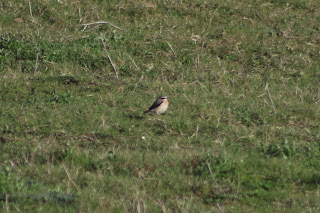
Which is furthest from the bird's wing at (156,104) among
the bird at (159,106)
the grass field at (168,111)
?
the grass field at (168,111)

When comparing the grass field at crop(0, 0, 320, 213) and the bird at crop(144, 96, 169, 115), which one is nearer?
the grass field at crop(0, 0, 320, 213)

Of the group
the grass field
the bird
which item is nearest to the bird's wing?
the bird

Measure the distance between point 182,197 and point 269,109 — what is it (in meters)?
3.81

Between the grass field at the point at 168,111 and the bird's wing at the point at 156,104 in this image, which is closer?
the grass field at the point at 168,111

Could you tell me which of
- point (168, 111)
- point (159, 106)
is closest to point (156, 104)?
point (159, 106)

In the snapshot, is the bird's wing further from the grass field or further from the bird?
the grass field

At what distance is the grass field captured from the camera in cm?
765

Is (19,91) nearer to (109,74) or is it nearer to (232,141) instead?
(109,74)

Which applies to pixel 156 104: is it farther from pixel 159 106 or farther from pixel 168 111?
pixel 168 111

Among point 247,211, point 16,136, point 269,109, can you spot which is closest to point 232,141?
point 269,109

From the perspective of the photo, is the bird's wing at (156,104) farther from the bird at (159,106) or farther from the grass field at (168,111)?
the grass field at (168,111)

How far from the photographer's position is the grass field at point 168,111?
7648 mm

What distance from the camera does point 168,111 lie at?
1087 centimetres

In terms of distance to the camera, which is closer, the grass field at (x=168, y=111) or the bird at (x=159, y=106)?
the grass field at (x=168, y=111)
